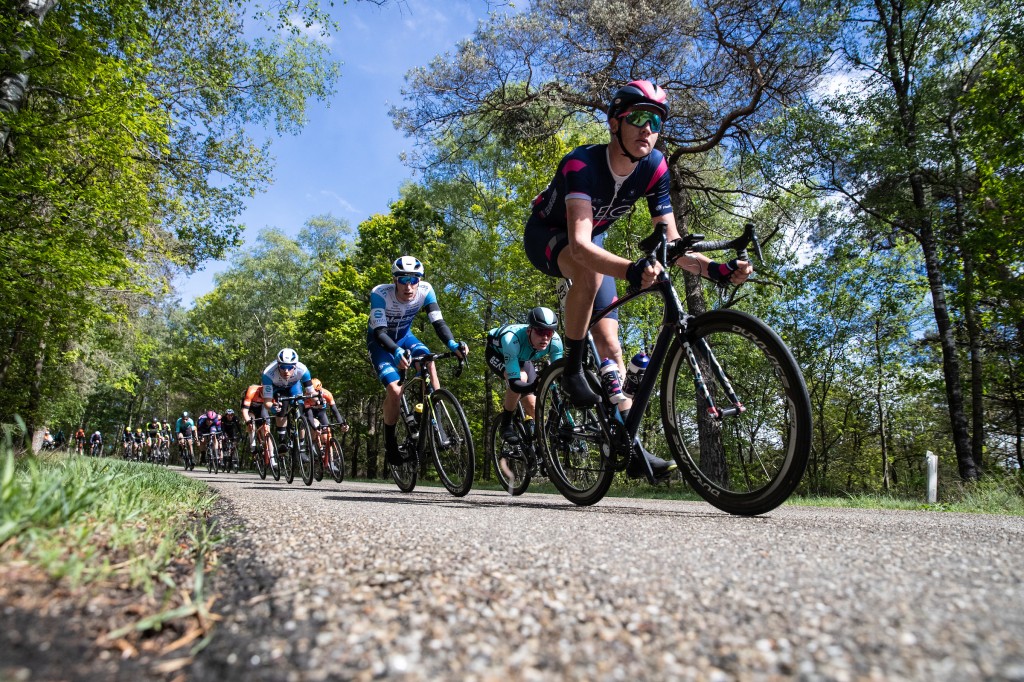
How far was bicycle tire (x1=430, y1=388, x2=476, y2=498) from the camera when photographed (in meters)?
5.62

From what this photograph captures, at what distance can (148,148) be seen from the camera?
9.77 m

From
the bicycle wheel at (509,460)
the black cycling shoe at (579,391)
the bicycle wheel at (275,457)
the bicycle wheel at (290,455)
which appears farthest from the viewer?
the bicycle wheel at (275,457)

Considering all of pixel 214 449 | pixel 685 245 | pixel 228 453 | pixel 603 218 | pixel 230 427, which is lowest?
pixel 228 453

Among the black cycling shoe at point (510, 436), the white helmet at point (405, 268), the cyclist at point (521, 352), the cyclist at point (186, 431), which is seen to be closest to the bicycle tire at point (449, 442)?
the black cycling shoe at point (510, 436)

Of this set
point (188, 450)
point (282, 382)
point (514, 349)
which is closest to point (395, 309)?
point (514, 349)

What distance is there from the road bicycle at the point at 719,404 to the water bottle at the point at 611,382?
5 cm

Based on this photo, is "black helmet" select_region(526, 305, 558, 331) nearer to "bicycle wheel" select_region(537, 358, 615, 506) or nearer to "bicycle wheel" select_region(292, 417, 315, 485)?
"bicycle wheel" select_region(537, 358, 615, 506)

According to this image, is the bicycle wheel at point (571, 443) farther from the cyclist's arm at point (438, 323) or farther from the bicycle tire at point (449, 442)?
the cyclist's arm at point (438, 323)

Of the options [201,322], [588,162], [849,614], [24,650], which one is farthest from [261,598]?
[201,322]

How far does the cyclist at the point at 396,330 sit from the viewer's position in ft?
19.7

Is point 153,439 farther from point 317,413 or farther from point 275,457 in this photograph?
point 317,413

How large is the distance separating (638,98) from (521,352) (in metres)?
3.09

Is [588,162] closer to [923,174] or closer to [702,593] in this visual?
[702,593]

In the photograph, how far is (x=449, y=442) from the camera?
572cm
